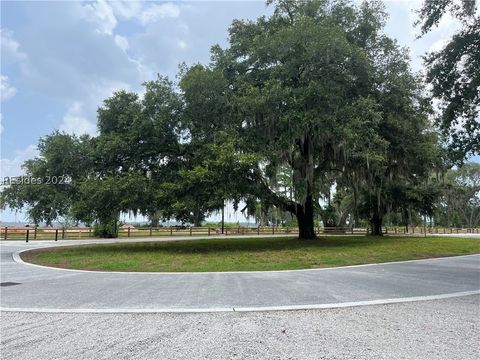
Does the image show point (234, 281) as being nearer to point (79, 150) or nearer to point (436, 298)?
point (436, 298)

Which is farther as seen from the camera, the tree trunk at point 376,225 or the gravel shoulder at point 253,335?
the tree trunk at point 376,225

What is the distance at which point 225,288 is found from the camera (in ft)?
26.0

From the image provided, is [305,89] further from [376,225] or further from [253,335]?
[376,225]

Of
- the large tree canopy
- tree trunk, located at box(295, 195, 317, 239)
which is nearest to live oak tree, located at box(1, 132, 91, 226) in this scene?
the large tree canopy

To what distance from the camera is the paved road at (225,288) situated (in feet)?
21.2

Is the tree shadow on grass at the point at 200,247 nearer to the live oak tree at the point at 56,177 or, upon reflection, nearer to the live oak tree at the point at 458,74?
the live oak tree at the point at 56,177

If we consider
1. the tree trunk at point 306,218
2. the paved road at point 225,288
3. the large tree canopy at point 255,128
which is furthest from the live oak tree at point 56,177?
the tree trunk at point 306,218

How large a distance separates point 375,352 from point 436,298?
3603mm

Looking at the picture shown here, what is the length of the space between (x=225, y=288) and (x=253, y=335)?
3297 millimetres

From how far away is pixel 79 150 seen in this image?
18562 mm

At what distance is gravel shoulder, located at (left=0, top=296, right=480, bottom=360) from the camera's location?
408cm

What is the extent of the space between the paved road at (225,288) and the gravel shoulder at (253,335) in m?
0.60

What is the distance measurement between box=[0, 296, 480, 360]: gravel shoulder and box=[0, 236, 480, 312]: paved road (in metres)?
0.60

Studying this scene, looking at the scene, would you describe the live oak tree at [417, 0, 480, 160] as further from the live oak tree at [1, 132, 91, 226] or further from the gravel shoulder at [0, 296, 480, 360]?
the live oak tree at [1, 132, 91, 226]
